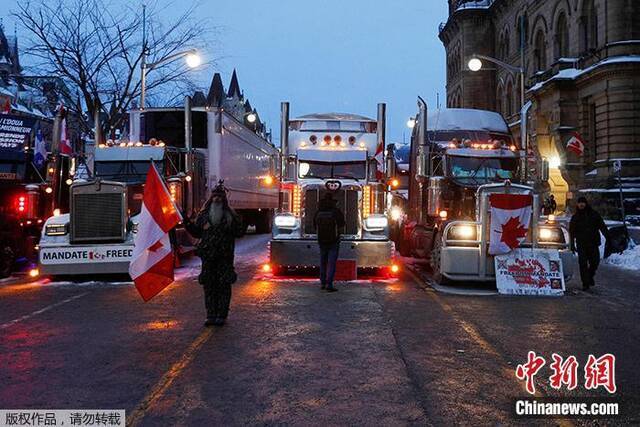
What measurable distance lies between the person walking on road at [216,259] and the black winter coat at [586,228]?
7251 millimetres

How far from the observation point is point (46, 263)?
47.0 feet

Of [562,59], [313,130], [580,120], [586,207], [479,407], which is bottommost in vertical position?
[479,407]

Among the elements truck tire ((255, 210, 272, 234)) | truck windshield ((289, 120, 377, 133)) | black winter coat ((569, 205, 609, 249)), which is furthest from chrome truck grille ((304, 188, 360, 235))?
truck tire ((255, 210, 272, 234))

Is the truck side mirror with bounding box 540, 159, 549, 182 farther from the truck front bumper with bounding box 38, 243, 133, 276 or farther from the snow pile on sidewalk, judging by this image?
the truck front bumper with bounding box 38, 243, 133, 276

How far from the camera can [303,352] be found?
7.74 metres

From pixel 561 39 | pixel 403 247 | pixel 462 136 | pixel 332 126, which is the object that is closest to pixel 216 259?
pixel 332 126

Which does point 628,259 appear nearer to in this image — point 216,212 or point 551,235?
point 551,235

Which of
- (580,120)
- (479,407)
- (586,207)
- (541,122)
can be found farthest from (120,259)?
(541,122)

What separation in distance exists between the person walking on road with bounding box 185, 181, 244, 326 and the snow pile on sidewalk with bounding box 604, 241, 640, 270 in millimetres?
12691

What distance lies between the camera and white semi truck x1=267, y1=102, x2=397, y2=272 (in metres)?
14.6

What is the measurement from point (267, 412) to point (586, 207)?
9.94m

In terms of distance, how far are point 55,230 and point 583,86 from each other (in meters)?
33.8

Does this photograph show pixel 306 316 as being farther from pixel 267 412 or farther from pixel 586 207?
pixel 586 207

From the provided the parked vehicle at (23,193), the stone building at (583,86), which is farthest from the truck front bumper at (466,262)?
the stone building at (583,86)
